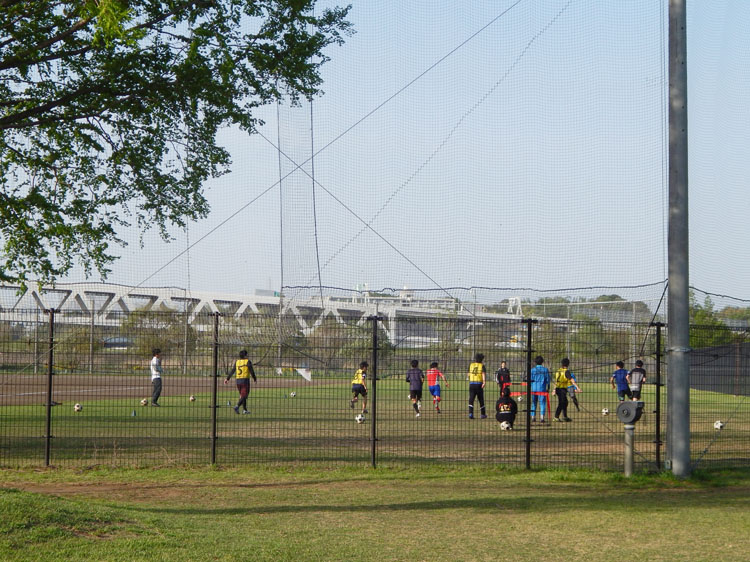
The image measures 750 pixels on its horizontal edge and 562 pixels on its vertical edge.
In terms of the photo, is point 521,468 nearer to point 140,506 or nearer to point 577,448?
point 577,448

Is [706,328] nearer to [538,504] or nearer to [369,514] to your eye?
[538,504]

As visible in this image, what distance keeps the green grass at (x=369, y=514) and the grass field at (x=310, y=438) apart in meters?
1.20

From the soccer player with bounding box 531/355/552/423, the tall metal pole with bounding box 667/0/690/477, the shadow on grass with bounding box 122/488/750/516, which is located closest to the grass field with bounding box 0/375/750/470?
the soccer player with bounding box 531/355/552/423

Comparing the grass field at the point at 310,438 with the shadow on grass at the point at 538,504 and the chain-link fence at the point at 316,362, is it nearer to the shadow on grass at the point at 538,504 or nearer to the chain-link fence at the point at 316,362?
the chain-link fence at the point at 316,362

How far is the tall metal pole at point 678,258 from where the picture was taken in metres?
11.5

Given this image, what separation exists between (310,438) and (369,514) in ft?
25.8

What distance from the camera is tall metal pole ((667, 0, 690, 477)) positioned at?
1148 cm

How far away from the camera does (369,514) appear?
8680 mm

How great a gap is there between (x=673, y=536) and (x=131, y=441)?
34.4ft

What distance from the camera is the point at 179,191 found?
13820 mm

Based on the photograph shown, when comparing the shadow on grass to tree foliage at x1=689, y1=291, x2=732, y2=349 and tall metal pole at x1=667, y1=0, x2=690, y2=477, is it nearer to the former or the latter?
tall metal pole at x1=667, y1=0, x2=690, y2=477

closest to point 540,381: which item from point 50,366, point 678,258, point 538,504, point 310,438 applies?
point 310,438

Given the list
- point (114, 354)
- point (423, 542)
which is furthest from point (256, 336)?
point (423, 542)

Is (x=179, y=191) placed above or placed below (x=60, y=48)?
below
